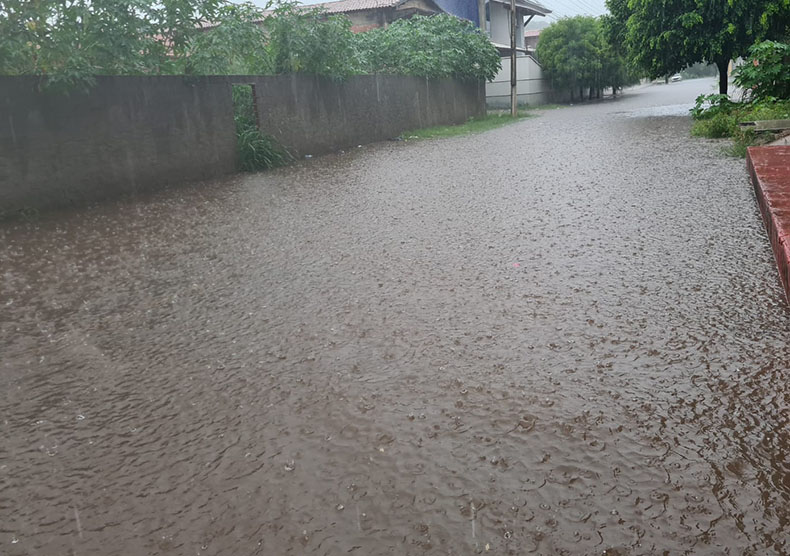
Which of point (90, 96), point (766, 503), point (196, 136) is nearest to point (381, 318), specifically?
point (766, 503)

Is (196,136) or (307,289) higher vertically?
(196,136)

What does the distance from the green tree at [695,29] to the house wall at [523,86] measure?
14.2 m

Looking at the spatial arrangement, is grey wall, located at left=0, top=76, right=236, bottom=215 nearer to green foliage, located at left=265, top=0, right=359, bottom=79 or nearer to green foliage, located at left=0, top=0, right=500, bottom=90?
green foliage, located at left=0, top=0, right=500, bottom=90

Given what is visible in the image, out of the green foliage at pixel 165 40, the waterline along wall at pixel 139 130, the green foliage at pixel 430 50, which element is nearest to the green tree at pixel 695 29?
the green foliage at pixel 430 50

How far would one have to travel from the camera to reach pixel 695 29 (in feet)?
53.2

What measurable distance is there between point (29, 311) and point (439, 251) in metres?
2.69

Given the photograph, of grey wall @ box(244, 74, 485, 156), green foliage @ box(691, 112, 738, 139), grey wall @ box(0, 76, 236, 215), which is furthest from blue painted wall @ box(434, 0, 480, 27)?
grey wall @ box(0, 76, 236, 215)

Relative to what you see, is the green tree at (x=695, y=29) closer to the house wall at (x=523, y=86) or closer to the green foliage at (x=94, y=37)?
the green foliage at (x=94, y=37)

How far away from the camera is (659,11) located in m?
16.5

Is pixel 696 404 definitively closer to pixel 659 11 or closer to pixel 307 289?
pixel 307 289

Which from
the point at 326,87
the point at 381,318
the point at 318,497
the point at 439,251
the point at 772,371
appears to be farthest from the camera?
the point at 326,87

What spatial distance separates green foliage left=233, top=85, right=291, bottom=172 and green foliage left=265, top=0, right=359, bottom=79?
4.53ft

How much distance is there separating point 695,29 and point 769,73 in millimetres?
4946

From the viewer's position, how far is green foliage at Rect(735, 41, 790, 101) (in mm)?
11789
